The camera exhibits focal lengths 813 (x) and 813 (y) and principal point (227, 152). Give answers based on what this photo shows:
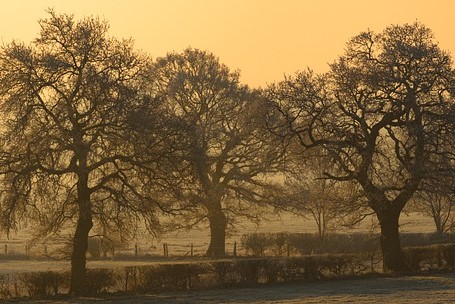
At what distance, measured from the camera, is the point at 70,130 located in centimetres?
3209

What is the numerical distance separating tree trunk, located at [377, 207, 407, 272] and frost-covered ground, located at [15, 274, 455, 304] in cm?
→ 352

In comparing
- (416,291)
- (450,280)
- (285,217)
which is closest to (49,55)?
(416,291)

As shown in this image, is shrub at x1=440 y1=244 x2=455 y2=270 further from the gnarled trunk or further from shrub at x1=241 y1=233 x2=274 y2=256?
shrub at x1=241 y1=233 x2=274 y2=256

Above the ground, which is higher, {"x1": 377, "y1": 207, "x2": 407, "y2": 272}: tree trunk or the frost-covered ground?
{"x1": 377, "y1": 207, "x2": 407, "y2": 272}: tree trunk

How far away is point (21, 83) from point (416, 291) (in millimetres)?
17610

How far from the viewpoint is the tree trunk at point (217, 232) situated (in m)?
57.8

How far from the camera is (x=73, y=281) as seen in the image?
33.5 m

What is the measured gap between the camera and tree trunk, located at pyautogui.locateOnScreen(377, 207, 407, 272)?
4078 cm

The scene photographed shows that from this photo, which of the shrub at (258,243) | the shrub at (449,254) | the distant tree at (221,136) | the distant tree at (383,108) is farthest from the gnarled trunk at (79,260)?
the shrub at (258,243)

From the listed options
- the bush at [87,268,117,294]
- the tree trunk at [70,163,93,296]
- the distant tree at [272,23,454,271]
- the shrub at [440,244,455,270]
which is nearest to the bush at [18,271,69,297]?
the tree trunk at [70,163,93,296]

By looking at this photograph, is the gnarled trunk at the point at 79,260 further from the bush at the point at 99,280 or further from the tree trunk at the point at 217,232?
the tree trunk at the point at 217,232

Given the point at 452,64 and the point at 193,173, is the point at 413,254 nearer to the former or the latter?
the point at 452,64

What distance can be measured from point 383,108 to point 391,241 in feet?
22.1

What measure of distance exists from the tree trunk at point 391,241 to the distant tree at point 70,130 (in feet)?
43.2
